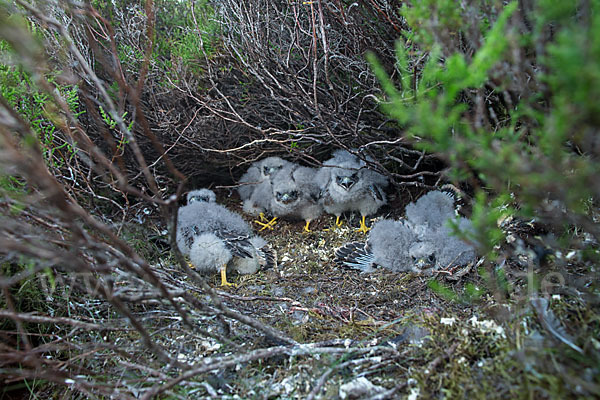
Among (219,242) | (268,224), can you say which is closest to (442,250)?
(219,242)

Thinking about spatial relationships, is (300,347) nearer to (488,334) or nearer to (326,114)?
(488,334)

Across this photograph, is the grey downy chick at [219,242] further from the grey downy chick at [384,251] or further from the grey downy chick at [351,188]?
the grey downy chick at [351,188]

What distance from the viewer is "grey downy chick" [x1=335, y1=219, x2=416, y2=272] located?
8.21ft

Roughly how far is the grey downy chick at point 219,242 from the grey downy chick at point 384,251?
57 cm

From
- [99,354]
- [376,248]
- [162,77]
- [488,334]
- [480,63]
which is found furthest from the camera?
[162,77]

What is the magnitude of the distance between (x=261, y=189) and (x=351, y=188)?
900 millimetres

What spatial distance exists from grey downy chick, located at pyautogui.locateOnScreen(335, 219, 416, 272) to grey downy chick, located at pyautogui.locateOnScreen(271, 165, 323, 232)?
67 cm

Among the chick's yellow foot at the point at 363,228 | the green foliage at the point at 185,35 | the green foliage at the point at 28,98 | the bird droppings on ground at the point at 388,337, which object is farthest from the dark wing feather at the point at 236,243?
the green foliage at the point at 185,35

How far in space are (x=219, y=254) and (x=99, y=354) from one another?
979mm

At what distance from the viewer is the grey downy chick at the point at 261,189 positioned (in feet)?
11.6

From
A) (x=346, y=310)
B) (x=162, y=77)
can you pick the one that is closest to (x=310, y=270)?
(x=346, y=310)

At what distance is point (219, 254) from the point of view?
103 inches

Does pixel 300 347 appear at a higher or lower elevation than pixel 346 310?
higher

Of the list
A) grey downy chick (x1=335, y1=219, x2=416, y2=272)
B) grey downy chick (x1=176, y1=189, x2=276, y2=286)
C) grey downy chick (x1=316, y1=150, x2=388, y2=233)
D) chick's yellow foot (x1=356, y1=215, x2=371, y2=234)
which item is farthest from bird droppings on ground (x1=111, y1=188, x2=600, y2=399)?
grey downy chick (x1=316, y1=150, x2=388, y2=233)
